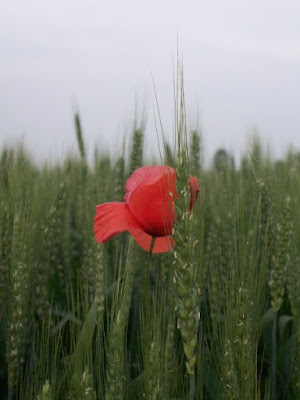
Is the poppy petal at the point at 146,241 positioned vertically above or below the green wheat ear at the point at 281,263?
above

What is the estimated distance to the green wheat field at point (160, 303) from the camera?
93 centimetres

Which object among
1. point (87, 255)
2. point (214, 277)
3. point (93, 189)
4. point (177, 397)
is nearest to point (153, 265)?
point (87, 255)

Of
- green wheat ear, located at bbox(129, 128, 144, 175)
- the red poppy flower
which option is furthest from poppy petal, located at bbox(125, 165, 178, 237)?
green wheat ear, located at bbox(129, 128, 144, 175)

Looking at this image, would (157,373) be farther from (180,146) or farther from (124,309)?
(180,146)

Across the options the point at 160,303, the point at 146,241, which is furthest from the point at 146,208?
the point at 160,303

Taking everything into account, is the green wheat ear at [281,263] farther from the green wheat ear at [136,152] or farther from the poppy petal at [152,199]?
the green wheat ear at [136,152]

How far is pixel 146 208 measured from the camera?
1077 mm

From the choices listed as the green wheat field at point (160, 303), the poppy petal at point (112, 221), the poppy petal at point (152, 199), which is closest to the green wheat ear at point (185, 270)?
the green wheat field at point (160, 303)

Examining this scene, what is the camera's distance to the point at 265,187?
5.68ft

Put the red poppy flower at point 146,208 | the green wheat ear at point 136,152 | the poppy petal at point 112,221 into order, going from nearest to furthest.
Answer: the red poppy flower at point 146,208 < the poppy petal at point 112,221 < the green wheat ear at point 136,152

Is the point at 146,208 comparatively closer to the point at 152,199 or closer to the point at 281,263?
the point at 152,199

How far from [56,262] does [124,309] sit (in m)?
0.99

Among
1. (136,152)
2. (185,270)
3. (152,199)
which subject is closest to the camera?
(185,270)

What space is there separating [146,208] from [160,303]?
0.97 feet
